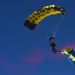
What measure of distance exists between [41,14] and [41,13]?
0.14 meters

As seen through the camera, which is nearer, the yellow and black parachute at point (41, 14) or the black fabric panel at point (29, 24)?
the yellow and black parachute at point (41, 14)

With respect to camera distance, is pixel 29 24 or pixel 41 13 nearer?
pixel 41 13

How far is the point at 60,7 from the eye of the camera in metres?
72.3

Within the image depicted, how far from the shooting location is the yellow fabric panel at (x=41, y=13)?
7244 cm

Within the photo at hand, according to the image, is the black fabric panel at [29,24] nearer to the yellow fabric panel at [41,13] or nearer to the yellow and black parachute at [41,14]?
the yellow and black parachute at [41,14]

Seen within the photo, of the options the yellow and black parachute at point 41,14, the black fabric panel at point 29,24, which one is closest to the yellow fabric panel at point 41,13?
the yellow and black parachute at point 41,14

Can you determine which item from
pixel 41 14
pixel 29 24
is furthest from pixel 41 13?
pixel 29 24

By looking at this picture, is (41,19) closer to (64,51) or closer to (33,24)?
(33,24)

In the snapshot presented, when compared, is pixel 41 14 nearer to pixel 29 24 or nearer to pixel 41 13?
pixel 41 13

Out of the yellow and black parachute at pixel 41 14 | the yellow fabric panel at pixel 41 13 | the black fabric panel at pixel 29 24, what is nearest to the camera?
the yellow and black parachute at pixel 41 14

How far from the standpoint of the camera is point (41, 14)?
7281 centimetres

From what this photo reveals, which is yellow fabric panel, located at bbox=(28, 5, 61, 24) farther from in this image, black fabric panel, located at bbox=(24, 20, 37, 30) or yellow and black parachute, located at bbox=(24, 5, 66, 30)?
black fabric panel, located at bbox=(24, 20, 37, 30)

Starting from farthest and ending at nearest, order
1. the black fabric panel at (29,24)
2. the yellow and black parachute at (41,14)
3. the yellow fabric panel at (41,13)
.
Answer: the black fabric panel at (29,24) < the yellow fabric panel at (41,13) < the yellow and black parachute at (41,14)

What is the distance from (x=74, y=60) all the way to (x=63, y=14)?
6.69 m
